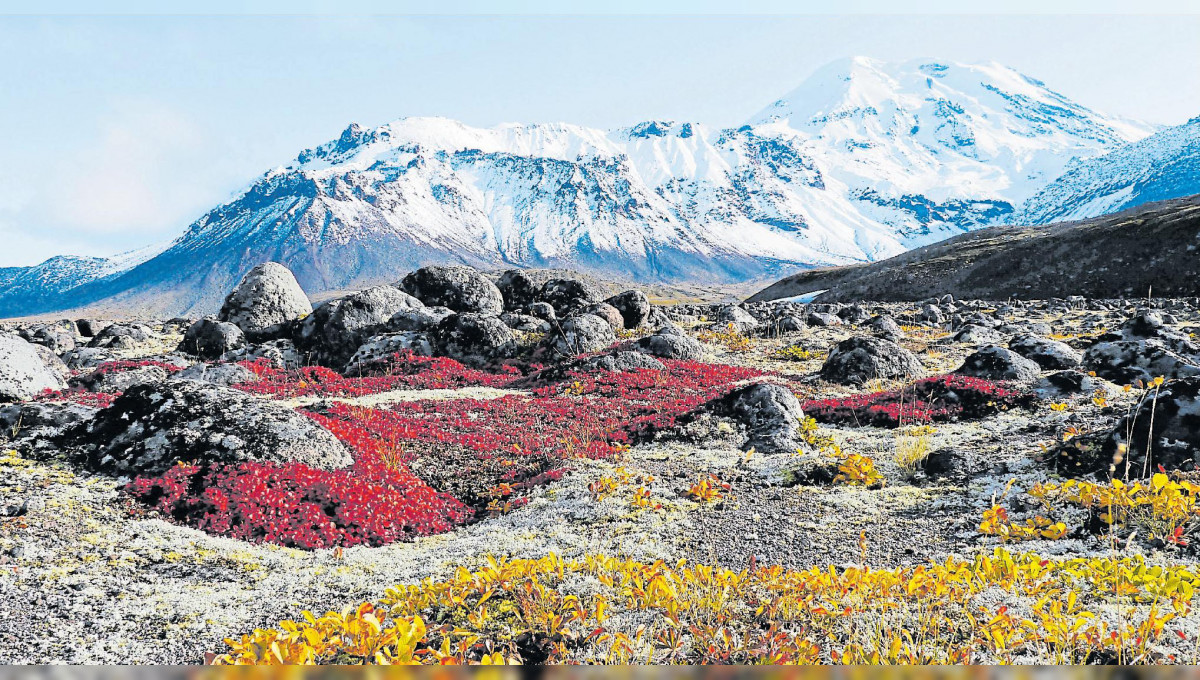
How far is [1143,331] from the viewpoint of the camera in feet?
63.2

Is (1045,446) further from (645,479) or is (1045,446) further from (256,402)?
(256,402)

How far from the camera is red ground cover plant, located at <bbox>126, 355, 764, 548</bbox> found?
8.68 m

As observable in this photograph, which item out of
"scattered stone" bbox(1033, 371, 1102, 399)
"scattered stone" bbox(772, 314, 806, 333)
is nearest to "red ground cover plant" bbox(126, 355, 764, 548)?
"scattered stone" bbox(1033, 371, 1102, 399)

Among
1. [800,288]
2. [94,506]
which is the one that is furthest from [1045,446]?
[800,288]

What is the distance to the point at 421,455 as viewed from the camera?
42.8 feet

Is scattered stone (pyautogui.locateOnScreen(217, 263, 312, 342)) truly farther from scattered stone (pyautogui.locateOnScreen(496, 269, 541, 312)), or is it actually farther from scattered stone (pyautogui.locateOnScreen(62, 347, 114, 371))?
scattered stone (pyautogui.locateOnScreen(496, 269, 541, 312))

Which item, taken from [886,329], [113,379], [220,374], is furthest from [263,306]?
Result: [886,329]

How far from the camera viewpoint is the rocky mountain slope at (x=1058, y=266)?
192 ft

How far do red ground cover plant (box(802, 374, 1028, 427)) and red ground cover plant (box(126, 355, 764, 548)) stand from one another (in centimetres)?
370

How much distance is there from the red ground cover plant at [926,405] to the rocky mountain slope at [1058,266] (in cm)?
5578

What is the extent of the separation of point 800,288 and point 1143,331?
82.2m

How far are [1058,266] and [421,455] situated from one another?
76.8m

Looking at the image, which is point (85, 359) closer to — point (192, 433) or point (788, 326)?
point (192, 433)

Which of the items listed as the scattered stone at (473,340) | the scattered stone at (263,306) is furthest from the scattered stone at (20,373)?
the scattered stone at (473,340)
